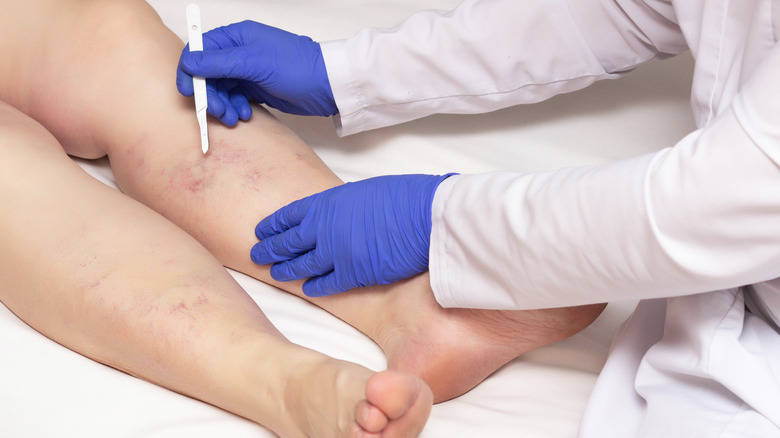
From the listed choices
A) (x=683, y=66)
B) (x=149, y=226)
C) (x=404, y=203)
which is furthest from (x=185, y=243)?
(x=683, y=66)

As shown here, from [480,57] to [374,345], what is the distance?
531 mm

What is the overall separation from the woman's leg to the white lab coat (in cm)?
23

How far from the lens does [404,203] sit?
3.49ft

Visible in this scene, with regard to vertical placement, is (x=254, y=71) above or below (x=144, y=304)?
above

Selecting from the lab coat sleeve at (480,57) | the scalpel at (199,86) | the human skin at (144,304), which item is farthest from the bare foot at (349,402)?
the lab coat sleeve at (480,57)

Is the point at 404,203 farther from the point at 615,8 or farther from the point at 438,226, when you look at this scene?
the point at 615,8

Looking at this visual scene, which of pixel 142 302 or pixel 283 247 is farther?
pixel 283 247

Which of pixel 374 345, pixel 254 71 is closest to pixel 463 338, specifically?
pixel 374 345

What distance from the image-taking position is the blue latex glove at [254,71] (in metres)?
1.18

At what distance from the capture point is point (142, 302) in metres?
0.93

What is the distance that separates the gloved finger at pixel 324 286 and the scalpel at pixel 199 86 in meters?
0.27

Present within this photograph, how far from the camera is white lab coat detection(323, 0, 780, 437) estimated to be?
2.48ft

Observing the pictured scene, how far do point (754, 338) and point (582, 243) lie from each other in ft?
0.82

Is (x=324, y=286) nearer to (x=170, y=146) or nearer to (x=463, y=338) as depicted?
(x=463, y=338)
